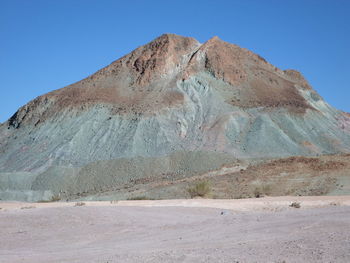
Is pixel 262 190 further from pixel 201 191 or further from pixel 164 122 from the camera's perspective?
pixel 164 122

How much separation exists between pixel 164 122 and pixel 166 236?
142ft

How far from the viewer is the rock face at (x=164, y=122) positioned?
45781mm

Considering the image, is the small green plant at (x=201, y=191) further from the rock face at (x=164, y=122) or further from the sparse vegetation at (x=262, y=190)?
the rock face at (x=164, y=122)

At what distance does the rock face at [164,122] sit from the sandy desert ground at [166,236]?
26561 mm

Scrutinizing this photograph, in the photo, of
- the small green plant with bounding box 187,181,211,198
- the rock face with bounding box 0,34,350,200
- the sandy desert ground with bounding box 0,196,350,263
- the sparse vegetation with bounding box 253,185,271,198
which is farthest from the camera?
the rock face with bounding box 0,34,350,200

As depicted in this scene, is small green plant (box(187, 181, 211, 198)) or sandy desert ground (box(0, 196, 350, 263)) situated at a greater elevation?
small green plant (box(187, 181, 211, 198))

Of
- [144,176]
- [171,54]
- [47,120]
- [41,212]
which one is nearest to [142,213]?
[41,212]

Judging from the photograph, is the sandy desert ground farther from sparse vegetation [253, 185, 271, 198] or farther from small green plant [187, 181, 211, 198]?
sparse vegetation [253, 185, 271, 198]

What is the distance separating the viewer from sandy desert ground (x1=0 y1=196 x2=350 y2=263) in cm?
843

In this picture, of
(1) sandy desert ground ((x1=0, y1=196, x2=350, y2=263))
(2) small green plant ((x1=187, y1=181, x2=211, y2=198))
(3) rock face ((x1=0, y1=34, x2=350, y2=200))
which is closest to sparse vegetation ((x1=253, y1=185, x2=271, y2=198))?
(2) small green plant ((x1=187, y1=181, x2=211, y2=198))

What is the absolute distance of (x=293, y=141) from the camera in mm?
52812

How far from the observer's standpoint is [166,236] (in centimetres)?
1196

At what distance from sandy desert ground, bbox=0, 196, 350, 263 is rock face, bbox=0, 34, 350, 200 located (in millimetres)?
26561

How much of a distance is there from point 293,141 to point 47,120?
3063 centimetres
